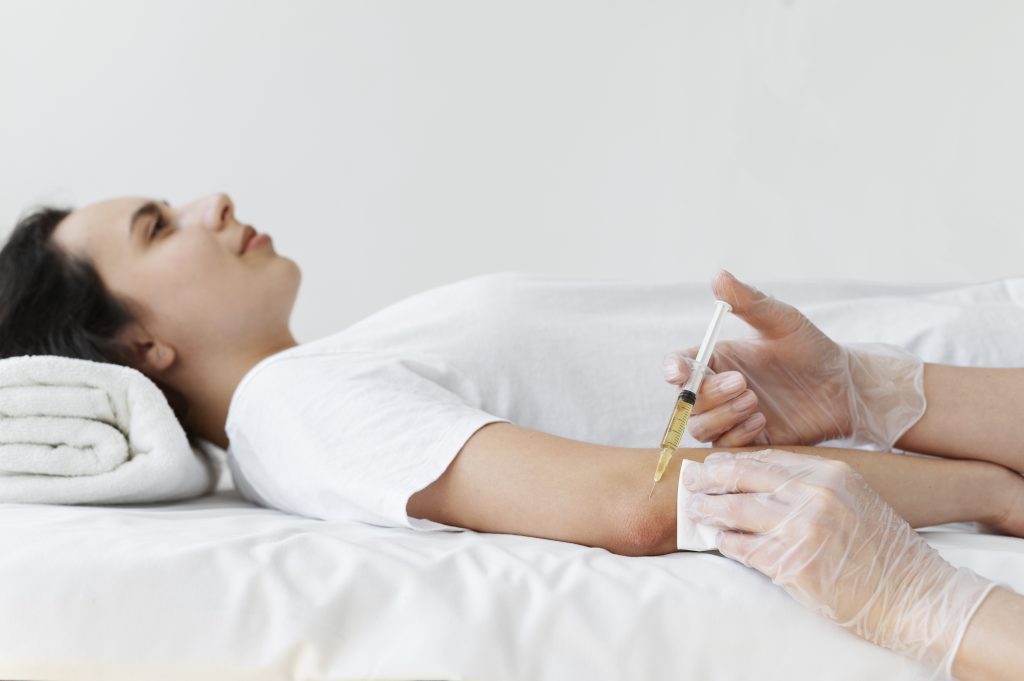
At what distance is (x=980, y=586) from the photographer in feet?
2.56

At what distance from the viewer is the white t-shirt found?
1060mm

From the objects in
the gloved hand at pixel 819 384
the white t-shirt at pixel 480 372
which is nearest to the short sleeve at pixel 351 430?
the white t-shirt at pixel 480 372

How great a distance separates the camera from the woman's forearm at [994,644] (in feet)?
2.38

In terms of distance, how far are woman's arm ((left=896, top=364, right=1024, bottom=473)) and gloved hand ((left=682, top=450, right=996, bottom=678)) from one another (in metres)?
0.34

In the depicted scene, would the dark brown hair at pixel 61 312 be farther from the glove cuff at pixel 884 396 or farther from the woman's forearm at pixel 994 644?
the woman's forearm at pixel 994 644

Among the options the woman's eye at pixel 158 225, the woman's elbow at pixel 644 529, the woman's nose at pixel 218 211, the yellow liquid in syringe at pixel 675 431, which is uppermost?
the woman's nose at pixel 218 211

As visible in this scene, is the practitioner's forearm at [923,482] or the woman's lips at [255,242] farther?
the woman's lips at [255,242]

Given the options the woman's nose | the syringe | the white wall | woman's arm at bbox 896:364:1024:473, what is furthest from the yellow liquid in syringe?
the white wall

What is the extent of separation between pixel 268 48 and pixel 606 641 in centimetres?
193

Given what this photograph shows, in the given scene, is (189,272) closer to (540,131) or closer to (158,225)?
(158,225)

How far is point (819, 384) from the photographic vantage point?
45.1 inches

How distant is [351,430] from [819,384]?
1.83ft

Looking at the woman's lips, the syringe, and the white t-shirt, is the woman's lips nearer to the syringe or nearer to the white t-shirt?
the white t-shirt

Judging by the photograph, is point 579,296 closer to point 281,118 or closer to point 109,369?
point 109,369
